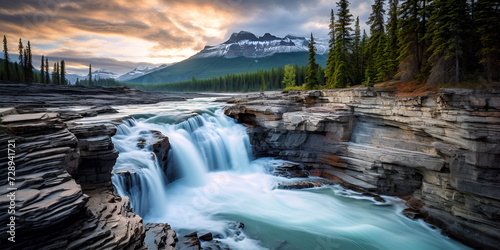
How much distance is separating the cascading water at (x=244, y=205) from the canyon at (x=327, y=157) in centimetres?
134

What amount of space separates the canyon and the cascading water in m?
1.34

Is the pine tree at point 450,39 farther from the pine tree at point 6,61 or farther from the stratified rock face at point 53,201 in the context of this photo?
the pine tree at point 6,61

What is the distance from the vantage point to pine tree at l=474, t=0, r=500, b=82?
13.8 meters

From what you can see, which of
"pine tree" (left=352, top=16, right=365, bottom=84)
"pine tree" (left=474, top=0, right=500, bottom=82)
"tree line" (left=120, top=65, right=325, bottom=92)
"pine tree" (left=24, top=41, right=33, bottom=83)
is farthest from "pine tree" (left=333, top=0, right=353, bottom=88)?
"pine tree" (left=24, top=41, right=33, bottom=83)

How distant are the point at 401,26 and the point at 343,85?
382 inches

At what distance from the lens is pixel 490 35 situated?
1388 cm

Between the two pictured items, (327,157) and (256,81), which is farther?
(256,81)

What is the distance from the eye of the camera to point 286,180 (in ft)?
55.4

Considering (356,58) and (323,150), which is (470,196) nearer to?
(323,150)

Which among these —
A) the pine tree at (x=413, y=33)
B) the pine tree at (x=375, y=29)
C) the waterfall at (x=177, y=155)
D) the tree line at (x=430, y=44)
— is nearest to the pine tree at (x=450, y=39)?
the tree line at (x=430, y=44)

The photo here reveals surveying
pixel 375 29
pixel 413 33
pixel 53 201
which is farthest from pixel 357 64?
pixel 53 201

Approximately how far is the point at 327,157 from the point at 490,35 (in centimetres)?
1193

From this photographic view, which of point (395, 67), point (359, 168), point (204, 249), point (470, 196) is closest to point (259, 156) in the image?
point (359, 168)

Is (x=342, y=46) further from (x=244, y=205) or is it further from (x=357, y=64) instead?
(x=244, y=205)
